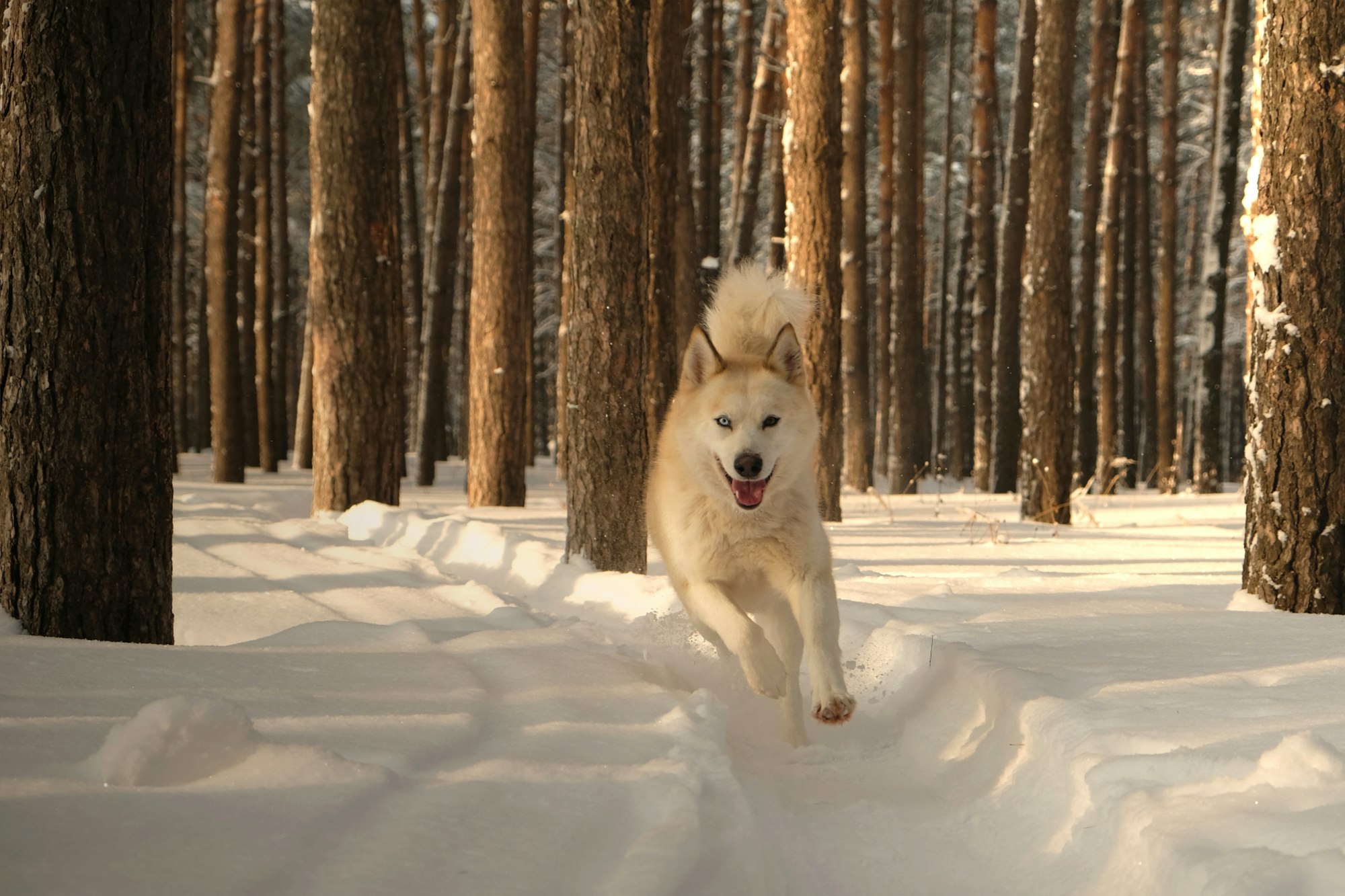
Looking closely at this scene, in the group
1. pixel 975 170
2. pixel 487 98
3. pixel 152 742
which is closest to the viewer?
pixel 152 742

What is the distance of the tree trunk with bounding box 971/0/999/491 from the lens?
61.6 feet

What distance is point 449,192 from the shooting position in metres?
15.9

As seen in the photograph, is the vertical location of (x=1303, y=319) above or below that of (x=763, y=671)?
above

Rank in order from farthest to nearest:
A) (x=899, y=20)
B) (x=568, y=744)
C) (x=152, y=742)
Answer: (x=899, y=20) → (x=568, y=744) → (x=152, y=742)

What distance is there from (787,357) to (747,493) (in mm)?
857

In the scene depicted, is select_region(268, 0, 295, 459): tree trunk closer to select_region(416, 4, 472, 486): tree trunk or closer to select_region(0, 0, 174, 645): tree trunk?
select_region(416, 4, 472, 486): tree trunk

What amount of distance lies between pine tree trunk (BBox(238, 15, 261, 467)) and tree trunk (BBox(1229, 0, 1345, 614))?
51.7ft

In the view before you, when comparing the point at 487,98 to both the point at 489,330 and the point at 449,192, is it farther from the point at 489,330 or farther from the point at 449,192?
the point at 449,192

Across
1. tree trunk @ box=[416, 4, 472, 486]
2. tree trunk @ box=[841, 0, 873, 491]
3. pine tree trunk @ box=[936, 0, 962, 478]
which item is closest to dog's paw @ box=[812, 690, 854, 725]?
tree trunk @ box=[841, 0, 873, 491]

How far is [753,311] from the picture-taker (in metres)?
5.54

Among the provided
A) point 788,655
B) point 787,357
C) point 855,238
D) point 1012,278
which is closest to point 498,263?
point 855,238

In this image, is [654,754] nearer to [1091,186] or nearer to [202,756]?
[202,756]

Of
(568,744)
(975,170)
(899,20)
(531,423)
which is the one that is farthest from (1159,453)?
(568,744)

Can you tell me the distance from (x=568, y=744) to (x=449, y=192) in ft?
45.5
